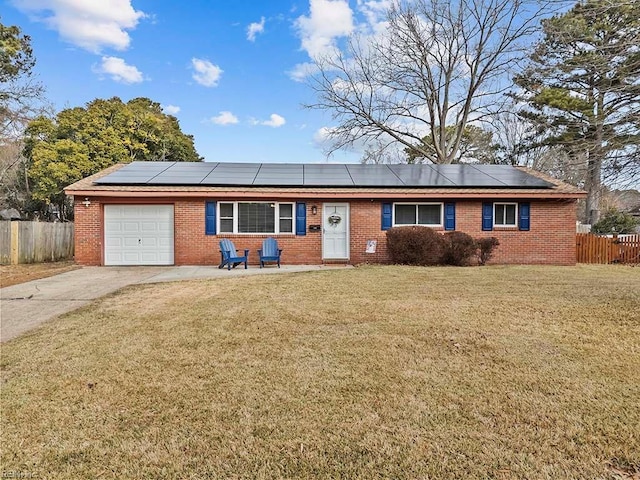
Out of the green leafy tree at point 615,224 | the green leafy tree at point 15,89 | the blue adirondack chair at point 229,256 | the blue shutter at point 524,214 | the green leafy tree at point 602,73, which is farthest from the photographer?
the green leafy tree at point 615,224

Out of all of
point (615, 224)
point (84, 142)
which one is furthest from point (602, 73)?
point (84, 142)

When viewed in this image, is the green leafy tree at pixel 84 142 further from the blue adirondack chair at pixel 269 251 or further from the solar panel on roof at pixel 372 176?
the blue adirondack chair at pixel 269 251

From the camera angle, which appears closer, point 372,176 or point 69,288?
point 69,288

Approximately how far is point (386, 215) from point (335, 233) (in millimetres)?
1773

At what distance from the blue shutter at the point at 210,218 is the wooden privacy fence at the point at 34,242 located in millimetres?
5713

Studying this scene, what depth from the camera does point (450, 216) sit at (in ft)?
40.2

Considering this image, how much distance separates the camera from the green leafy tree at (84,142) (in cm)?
Result: 2120

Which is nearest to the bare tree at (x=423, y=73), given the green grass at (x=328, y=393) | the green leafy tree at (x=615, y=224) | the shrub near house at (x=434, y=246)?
the green leafy tree at (x=615, y=224)

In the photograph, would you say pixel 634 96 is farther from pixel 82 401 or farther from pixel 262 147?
pixel 262 147

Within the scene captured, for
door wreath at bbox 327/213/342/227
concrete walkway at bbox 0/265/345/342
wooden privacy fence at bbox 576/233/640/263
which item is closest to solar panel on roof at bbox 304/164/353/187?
door wreath at bbox 327/213/342/227

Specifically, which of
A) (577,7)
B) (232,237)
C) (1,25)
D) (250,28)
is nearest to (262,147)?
(250,28)

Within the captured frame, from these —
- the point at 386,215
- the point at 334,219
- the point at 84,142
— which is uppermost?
the point at 84,142

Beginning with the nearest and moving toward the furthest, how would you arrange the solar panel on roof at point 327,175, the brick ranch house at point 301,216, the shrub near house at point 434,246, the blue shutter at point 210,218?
the shrub near house at point 434,246, the brick ranch house at point 301,216, the blue shutter at point 210,218, the solar panel on roof at point 327,175

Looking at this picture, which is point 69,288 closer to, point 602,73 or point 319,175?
point 319,175
